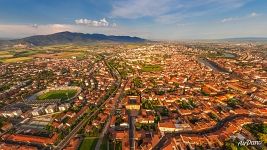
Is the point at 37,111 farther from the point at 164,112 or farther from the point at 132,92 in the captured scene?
the point at 164,112

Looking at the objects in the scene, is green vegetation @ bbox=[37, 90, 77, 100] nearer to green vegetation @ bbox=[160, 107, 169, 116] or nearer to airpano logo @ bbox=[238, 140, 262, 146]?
green vegetation @ bbox=[160, 107, 169, 116]

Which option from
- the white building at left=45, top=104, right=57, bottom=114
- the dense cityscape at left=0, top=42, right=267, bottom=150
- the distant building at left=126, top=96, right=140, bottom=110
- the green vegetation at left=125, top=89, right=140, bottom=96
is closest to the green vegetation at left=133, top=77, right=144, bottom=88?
the dense cityscape at left=0, top=42, right=267, bottom=150

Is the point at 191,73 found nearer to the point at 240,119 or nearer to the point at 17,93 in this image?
the point at 240,119

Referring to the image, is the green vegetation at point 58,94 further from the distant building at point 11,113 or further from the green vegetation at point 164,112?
the green vegetation at point 164,112

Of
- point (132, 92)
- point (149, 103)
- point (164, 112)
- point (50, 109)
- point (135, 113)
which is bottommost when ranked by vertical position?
point (50, 109)

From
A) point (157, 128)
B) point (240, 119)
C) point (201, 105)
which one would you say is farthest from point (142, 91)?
point (240, 119)

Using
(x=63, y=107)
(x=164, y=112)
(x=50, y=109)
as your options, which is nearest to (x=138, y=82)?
(x=164, y=112)

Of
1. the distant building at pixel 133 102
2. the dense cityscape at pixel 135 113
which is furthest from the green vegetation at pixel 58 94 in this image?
the distant building at pixel 133 102
